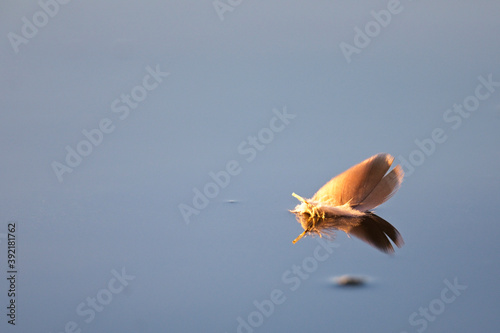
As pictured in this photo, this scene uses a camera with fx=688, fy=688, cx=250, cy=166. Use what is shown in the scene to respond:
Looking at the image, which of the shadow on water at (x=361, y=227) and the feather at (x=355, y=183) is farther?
the feather at (x=355, y=183)

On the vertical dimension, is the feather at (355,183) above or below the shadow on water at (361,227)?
above

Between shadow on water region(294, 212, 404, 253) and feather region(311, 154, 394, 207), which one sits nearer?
shadow on water region(294, 212, 404, 253)

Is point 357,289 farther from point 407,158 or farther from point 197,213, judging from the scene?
point 407,158

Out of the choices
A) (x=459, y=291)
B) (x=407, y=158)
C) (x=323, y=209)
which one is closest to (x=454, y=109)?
(x=407, y=158)

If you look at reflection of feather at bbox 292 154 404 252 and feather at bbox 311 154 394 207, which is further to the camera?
feather at bbox 311 154 394 207

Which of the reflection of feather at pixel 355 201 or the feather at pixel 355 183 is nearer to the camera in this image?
the reflection of feather at pixel 355 201

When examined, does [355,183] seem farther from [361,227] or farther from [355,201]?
[361,227]

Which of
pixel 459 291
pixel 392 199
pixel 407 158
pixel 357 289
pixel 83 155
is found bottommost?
pixel 459 291

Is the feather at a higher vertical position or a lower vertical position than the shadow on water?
higher
